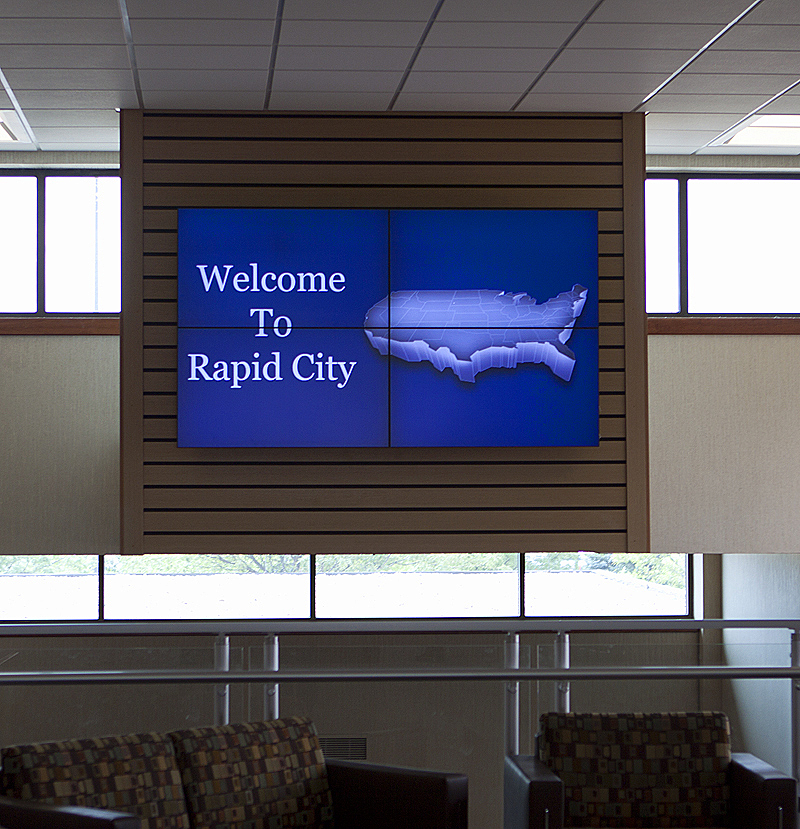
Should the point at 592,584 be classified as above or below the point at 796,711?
below

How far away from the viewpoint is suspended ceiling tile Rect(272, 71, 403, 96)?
5711mm

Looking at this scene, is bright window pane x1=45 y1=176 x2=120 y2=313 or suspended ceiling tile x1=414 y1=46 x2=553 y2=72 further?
bright window pane x1=45 y1=176 x2=120 y2=313

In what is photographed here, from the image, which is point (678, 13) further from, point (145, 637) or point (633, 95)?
point (145, 637)

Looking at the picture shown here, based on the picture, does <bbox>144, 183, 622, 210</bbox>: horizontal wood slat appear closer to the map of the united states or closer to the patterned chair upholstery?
the map of the united states

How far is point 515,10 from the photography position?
16.1ft

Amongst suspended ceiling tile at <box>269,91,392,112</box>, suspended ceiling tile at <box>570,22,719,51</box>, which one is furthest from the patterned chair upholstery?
suspended ceiling tile at <box>269,91,392,112</box>

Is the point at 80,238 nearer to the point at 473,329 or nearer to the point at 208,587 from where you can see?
the point at 208,587

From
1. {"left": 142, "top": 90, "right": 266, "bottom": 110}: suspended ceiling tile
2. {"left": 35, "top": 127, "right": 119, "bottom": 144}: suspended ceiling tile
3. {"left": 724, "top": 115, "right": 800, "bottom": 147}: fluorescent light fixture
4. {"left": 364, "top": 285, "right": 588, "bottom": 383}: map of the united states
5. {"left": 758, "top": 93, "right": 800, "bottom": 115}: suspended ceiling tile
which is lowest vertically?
{"left": 364, "top": 285, "right": 588, "bottom": 383}: map of the united states

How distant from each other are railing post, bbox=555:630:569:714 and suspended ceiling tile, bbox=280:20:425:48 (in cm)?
310

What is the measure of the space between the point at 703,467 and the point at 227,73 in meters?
4.53

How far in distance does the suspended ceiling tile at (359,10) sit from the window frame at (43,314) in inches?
128

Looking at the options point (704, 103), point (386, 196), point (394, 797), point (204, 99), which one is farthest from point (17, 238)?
point (394, 797)

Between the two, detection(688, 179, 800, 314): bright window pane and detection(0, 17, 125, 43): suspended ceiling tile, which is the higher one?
detection(0, 17, 125, 43): suspended ceiling tile

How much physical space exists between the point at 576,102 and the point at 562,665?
359 centimetres
